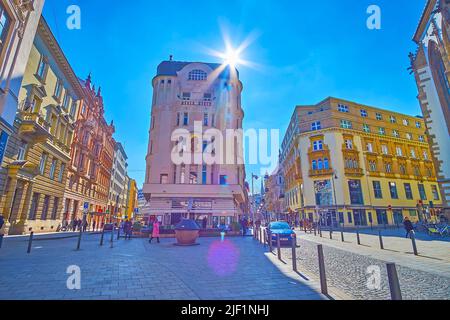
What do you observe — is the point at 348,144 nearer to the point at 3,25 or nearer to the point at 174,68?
the point at 174,68

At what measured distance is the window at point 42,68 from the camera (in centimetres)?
2053

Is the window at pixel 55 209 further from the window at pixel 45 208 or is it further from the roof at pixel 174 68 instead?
the roof at pixel 174 68

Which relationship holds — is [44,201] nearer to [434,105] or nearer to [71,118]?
[71,118]

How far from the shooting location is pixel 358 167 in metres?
38.1

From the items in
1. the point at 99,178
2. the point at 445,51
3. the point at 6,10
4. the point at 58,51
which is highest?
the point at 58,51

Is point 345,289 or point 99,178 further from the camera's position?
point 99,178

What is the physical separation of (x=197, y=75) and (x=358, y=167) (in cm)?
3108

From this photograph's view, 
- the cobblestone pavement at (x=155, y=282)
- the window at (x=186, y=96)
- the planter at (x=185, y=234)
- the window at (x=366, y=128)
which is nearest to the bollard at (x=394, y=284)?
the cobblestone pavement at (x=155, y=282)

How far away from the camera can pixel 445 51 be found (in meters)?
18.4

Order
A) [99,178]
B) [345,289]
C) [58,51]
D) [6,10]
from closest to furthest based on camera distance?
[345,289] < [6,10] < [58,51] < [99,178]

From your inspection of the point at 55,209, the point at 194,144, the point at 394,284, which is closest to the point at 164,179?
the point at 194,144
